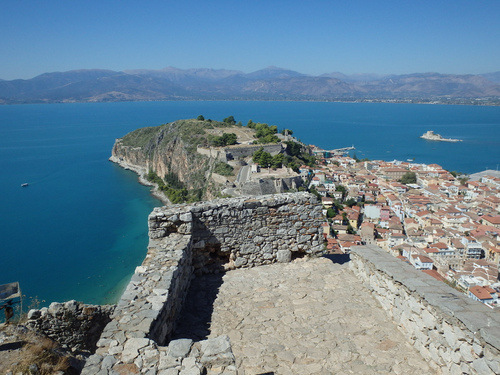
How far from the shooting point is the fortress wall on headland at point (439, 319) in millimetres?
2734

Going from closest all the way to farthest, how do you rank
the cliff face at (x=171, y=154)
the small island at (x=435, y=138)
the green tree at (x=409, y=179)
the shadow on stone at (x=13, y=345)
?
the shadow on stone at (x=13, y=345) → the cliff face at (x=171, y=154) → the green tree at (x=409, y=179) → the small island at (x=435, y=138)

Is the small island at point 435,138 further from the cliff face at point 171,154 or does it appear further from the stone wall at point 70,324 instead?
the stone wall at point 70,324

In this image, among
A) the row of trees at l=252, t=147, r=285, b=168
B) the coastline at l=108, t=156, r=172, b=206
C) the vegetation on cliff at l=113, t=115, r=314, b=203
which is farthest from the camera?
the coastline at l=108, t=156, r=172, b=206

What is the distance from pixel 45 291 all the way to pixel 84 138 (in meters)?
94.1

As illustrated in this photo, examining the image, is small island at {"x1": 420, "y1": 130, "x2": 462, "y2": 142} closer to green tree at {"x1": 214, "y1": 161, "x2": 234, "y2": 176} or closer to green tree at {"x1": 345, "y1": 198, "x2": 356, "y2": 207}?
green tree at {"x1": 345, "y1": 198, "x2": 356, "y2": 207}

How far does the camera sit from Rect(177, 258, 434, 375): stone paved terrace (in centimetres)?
328

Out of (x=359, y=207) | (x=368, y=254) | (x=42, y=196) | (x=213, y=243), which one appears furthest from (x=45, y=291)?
(x=359, y=207)

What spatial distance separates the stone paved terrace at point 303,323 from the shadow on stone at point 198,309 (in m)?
0.01

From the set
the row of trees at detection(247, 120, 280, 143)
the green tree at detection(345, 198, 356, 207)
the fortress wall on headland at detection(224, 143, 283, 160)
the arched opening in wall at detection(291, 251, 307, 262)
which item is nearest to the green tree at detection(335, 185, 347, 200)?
the green tree at detection(345, 198, 356, 207)

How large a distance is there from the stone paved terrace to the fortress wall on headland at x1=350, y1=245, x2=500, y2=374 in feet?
0.54

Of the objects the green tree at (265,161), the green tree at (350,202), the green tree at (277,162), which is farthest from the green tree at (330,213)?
the green tree at (265,161)

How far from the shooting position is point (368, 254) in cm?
482

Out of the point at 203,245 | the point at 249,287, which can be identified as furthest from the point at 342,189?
the point at 249,287

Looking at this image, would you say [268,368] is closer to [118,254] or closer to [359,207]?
[118,254]
